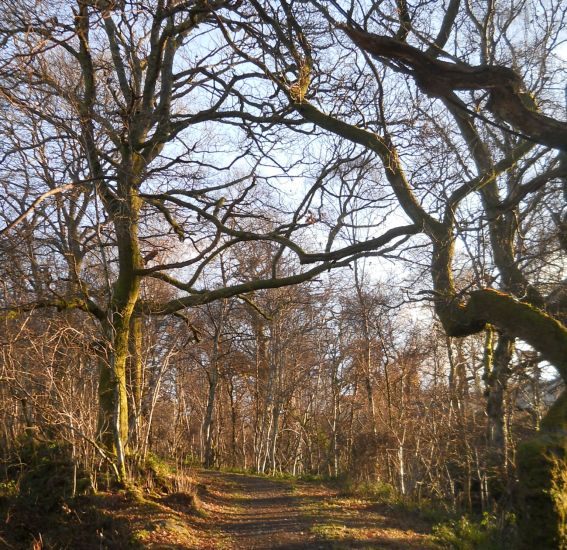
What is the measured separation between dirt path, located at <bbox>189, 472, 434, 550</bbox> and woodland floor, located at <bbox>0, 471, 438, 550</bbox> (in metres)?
0.02

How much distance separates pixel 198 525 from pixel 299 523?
1.58m

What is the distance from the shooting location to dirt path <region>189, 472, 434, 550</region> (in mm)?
7133

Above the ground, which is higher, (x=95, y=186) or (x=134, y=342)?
(x=95, y=186)

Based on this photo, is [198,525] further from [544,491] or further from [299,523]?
[544,491]

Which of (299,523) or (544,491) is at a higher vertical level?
(544,491)

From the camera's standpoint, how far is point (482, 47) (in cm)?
1151

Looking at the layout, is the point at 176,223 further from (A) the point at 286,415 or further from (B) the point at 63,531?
(A) the point at 286,415

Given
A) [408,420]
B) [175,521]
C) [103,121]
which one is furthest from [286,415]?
[103,121]

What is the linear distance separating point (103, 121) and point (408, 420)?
1032cm

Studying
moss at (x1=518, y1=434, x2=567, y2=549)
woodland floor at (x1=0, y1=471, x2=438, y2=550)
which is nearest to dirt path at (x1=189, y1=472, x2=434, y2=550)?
woodland floor at (x1=0, y1=471, x2=438, y2=550)

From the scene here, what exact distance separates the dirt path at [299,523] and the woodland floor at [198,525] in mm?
15

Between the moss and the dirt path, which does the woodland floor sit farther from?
the moss

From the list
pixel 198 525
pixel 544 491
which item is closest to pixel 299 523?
pixel 198 525

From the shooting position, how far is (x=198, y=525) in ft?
26.2
